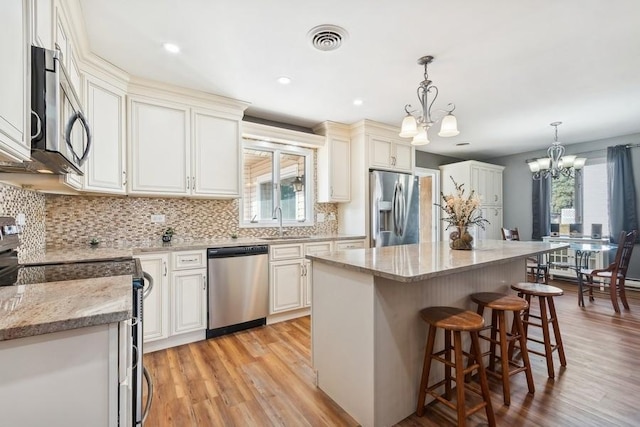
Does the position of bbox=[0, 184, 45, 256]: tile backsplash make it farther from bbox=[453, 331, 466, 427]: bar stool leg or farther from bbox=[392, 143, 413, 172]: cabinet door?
bbox=[392, 143, 413, 172]: cabinet door

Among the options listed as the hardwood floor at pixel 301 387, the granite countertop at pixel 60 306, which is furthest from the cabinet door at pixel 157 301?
the granite countertop at pixel 60 306

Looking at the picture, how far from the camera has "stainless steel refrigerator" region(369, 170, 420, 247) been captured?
3.95m

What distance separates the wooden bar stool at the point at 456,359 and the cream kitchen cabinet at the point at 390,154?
262 centimetres

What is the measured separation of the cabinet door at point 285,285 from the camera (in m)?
3.21

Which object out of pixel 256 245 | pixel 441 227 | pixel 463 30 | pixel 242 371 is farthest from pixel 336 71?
pixel 441 227

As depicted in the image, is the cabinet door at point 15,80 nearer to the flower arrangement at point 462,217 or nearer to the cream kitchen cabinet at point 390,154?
the flower arrangement at point 462,217

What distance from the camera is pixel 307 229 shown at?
413 cm

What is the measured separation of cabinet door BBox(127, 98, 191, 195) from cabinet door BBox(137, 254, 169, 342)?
68cm

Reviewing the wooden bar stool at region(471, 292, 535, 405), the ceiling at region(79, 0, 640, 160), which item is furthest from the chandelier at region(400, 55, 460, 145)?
the wooden bar stool at region(471, 292, 535, 405)

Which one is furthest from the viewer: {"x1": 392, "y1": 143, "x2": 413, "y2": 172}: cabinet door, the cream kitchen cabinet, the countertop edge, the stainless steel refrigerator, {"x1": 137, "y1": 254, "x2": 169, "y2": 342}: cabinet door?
{"x1": 392, "y1": 143, "x2": 413, "y2": 172}: cabinet door

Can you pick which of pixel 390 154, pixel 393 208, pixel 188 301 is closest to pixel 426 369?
pixel 188 301

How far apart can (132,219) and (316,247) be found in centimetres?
194

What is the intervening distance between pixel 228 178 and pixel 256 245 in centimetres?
80

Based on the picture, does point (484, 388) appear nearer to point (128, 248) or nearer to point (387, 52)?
point (387, 52)
